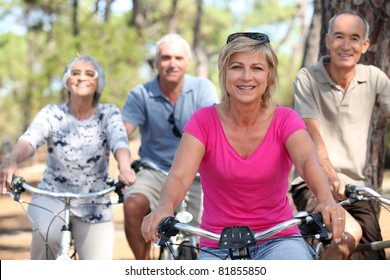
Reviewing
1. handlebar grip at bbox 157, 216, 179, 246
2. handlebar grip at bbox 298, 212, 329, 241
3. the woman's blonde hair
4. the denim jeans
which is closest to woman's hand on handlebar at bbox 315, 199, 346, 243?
handlebar grip at bbox 298, 212, 329, 241

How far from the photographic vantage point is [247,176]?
384cm

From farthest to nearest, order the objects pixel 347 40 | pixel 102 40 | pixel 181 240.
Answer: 1. pixel 102 40
2. pixel 181 240
3. pixel 347 40

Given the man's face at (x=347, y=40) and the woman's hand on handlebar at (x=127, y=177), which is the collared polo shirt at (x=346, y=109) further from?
the woman's hand on handlebar at (x=127, y=177)

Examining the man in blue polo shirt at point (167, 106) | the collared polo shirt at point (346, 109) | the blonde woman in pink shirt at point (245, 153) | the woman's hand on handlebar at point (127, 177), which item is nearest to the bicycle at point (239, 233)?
the blonde woman in pink shirt at point (245, 153)

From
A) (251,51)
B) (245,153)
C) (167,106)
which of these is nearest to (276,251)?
(245,153)

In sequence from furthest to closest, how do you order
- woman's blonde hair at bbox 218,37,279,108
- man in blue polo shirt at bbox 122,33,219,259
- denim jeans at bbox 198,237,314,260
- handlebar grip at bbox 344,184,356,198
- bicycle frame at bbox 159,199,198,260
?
man in blue polo shirt at bbox 122,33,219,259
bicycle frame at bbox 159,199,198,260
handlebar grip at bbox 344,184,356,198
woman's blonde hair at bbox 218,37,279,108
denim jeans at bbox 198,237,314,260

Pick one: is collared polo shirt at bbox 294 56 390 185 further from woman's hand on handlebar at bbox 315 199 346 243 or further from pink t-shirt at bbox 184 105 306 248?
woman's hand on handlebar at bbox 315 199 346 243

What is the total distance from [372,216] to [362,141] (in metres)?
0.50

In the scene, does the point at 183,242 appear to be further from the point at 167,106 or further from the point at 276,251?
the point at 276,251

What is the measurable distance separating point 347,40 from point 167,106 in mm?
1840

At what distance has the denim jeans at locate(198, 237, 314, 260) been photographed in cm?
361

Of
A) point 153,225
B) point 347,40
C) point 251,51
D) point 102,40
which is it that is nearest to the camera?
point 153,225

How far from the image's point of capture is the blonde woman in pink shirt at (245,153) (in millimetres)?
3811

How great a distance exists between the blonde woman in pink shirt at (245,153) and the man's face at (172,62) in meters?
2.61
